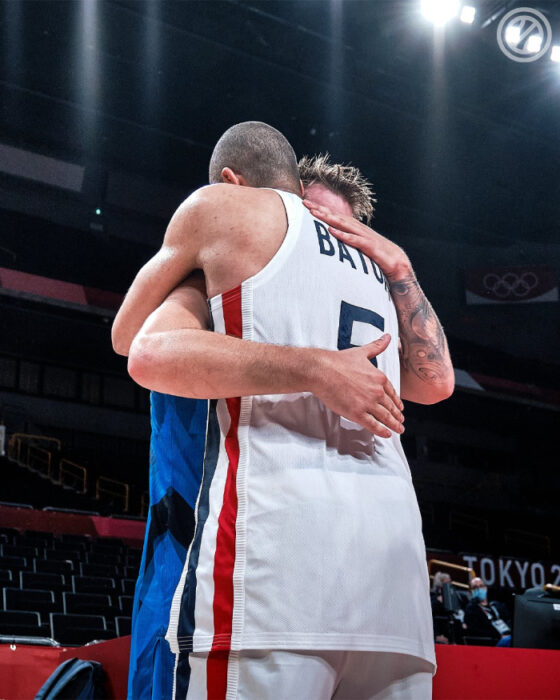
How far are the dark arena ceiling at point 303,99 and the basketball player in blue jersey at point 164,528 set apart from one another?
8.11 meters

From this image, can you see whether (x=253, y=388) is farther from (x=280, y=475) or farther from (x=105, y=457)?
(x=105, y=457)

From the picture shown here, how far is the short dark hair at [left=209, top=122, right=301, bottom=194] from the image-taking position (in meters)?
1.56

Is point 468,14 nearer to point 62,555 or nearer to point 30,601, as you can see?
point 30,601

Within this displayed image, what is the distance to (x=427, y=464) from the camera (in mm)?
20000

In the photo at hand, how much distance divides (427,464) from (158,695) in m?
19.2

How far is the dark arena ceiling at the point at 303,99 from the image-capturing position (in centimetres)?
1060

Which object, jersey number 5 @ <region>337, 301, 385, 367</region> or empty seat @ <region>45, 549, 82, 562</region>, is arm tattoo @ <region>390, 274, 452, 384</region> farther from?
empty seat @ <region>45, 549, 82, 562</region>

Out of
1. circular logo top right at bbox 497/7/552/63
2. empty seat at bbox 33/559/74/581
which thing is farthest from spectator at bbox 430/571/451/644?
circular logo top right at bbox 497/7/552/63

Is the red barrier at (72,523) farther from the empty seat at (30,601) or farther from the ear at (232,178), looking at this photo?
the ear at (232,178)

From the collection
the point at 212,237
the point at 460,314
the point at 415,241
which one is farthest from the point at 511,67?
the point at 212,237

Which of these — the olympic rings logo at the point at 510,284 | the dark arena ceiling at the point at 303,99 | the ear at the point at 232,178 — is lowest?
the ear at the point at 232,178

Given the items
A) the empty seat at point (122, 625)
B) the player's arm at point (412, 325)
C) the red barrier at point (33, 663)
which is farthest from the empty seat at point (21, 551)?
the player's arm at point (412, 325)

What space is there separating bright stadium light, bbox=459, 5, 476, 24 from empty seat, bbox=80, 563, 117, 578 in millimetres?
7077

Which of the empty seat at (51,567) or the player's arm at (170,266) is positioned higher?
the player's arm at (170,266)
